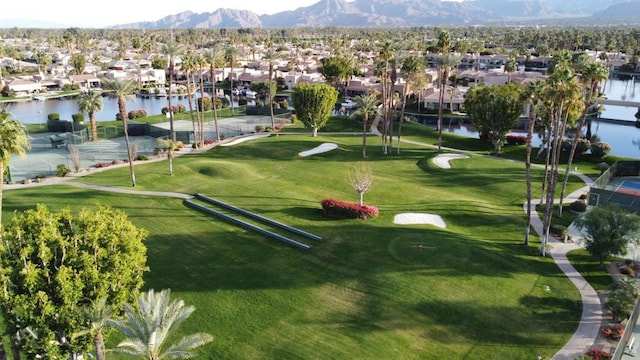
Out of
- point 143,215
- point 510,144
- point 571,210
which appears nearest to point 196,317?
point 143,215

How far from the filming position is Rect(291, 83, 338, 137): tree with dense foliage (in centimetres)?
7850

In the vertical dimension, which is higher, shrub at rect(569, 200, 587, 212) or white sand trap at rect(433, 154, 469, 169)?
white sand trap at rect(433, 154, 469, 169)

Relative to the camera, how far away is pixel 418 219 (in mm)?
43344

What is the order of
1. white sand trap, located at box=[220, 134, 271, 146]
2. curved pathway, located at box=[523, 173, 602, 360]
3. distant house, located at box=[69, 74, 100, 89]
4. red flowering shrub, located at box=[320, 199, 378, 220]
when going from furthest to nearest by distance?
distant house, located at box=[69, 74, 100, 89] → white sand trap, located at box=[220, 134, 271, 146] → red flowering shrub, located at box=[320, 199, 378, 220] → curved pathway, located at box=[523, 173, 602, 360]

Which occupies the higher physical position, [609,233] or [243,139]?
[243,139]

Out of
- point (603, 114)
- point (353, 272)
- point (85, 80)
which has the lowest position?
point (353, 272)

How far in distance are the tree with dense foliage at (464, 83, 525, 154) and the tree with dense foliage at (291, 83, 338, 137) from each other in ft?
75.4

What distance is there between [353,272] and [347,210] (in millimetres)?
9869

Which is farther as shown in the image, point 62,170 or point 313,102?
point 313,102

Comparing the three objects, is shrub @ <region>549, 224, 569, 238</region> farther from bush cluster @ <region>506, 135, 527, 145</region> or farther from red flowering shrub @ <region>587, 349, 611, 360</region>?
bush cluster @ <region>506, 135, 527, 145</region>

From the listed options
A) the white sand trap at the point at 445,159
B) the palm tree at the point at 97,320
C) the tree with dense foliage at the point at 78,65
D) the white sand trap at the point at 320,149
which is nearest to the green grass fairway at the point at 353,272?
the palm tree at the point at 97,320

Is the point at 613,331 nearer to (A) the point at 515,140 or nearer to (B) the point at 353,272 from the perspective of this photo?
(B) the point at 353,272

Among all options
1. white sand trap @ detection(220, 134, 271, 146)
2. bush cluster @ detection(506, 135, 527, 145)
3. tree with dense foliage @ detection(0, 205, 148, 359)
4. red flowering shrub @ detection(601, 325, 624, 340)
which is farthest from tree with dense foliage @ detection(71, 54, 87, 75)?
red flowering shrub @ detection(601, 325, 624, 340)

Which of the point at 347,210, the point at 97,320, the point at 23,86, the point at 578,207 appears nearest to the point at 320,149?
the point at 347,210
